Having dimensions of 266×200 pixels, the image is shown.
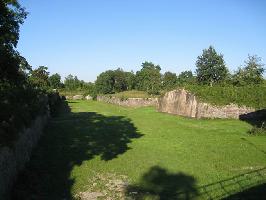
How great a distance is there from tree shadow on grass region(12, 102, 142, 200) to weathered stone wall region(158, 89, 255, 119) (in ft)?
30.2

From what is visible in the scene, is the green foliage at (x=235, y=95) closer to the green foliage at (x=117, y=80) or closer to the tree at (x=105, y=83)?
the tree at (x=105, y=83)

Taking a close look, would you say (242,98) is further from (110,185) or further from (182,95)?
(110,185)

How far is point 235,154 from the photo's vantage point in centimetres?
2303

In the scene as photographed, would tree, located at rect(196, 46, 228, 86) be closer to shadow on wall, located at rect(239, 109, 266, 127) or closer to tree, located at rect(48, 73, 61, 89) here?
shadow on wall, located at rect(239, 109, 266, 127)

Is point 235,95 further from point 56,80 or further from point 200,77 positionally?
Answer: point 56,80

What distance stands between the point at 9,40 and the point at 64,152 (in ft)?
35.1

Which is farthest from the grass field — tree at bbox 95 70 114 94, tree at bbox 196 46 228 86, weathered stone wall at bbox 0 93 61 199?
tree at bbox 95 70 114 94

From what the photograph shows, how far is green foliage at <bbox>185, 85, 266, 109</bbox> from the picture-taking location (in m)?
41.3

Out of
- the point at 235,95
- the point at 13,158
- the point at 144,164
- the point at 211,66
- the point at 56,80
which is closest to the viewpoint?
the point at 13,158

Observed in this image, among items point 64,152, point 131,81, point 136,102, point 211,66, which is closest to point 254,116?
point 64,152

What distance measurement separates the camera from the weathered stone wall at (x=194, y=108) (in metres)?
41.8

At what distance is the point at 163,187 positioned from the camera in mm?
16734

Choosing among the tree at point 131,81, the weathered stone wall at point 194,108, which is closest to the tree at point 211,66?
the weathered stone wall at point 194,108

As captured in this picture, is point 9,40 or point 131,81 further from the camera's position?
point 131,81
